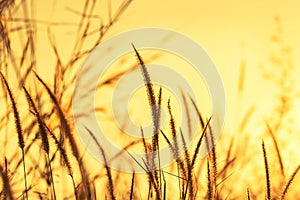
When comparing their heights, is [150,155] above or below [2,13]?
below

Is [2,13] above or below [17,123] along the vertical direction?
above

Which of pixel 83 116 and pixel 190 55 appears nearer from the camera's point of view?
pixel 190 55

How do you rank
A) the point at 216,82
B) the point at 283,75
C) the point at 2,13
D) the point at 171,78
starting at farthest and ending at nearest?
the point at 283,75 < the point at 2,13 < the point at 171,78 < the point at 216,82

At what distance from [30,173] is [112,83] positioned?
45 cm

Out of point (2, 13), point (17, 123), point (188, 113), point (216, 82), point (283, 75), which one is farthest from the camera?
point (283, 75)

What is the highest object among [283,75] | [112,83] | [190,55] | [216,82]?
[283,75]

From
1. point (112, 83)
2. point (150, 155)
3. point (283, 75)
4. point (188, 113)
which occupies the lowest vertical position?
point (150, 155)

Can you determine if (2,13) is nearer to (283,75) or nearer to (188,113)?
(188,113)

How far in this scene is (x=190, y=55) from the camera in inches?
87.2

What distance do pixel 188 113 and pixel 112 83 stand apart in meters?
1.01

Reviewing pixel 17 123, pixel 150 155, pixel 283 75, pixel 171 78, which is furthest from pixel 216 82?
pixel 283 75

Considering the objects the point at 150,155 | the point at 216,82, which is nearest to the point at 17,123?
the point at 150,155

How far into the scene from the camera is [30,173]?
2.38 metres

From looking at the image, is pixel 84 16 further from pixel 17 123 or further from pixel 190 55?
pixel 17 123
